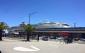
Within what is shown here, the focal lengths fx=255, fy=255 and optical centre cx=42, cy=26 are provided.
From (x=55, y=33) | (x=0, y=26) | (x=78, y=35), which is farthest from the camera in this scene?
(x=55, y=33)

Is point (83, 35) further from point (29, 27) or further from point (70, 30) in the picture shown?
point (29, 27)

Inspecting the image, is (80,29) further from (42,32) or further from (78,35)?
(42,32)

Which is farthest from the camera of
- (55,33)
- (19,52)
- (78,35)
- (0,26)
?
(55,33)

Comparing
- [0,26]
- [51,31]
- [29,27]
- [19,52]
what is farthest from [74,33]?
[19,52]

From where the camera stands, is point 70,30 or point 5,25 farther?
point 70,30

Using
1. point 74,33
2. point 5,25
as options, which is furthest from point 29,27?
point 74,33

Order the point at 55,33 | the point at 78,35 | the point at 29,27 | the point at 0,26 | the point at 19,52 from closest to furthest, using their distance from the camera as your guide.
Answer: the point at 19,52, the point at 0,26, the point at 29,27, the point at 78,35, the point at 55,33

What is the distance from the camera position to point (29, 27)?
71312 millimetres

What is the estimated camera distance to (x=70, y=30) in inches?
4897

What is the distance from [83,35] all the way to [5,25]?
5952cm

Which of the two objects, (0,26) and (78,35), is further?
(78,35)

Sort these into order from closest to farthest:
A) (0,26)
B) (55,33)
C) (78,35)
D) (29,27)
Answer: (0,26), (29,27), (78,35), (55,33)

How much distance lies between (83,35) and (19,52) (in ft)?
316

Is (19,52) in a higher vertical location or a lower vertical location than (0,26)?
lower
